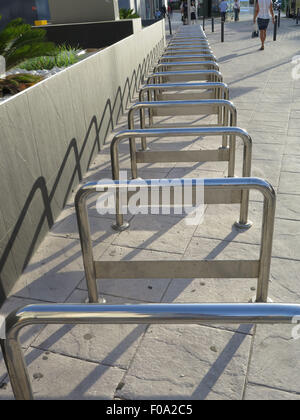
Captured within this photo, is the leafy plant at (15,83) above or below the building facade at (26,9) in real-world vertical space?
below

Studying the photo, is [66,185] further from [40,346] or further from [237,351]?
[237,351]

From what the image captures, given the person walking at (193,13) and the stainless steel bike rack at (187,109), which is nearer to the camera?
the stainless steel bike rack at (187,109)

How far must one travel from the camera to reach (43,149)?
3564 mm

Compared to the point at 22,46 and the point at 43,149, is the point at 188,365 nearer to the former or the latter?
the point at 43,149

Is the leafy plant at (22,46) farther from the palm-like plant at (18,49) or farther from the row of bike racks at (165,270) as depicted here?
the row of bike racks at (165,270)

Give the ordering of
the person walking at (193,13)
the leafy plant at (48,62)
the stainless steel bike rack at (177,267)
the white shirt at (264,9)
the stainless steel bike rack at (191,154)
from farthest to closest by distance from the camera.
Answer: the person walking at (193,13), the white shirt at (264,9), the leafy plant at (48,62), the stainless steel bike rack at (191,154), the stainless steel bike rack at (177,267)

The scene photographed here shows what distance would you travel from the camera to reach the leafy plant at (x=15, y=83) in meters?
4.98

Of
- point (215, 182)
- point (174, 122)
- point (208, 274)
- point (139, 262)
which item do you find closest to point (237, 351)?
point (208, 274)

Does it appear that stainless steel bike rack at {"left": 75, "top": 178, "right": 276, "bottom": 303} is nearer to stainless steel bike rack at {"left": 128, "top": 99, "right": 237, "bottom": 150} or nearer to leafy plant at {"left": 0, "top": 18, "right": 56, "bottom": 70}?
stainless steel bike rack at {"left": 128, "top": 99, "right": 237, "bottom": 150}

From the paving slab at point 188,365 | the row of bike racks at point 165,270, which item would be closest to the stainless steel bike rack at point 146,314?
the row of bike racks at point 165,270

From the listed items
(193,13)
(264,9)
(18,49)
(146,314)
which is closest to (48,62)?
(18,49)

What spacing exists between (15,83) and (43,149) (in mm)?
1933

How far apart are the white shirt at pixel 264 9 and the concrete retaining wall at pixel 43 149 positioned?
8.34m

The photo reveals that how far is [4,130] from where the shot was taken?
2857 millimetres
